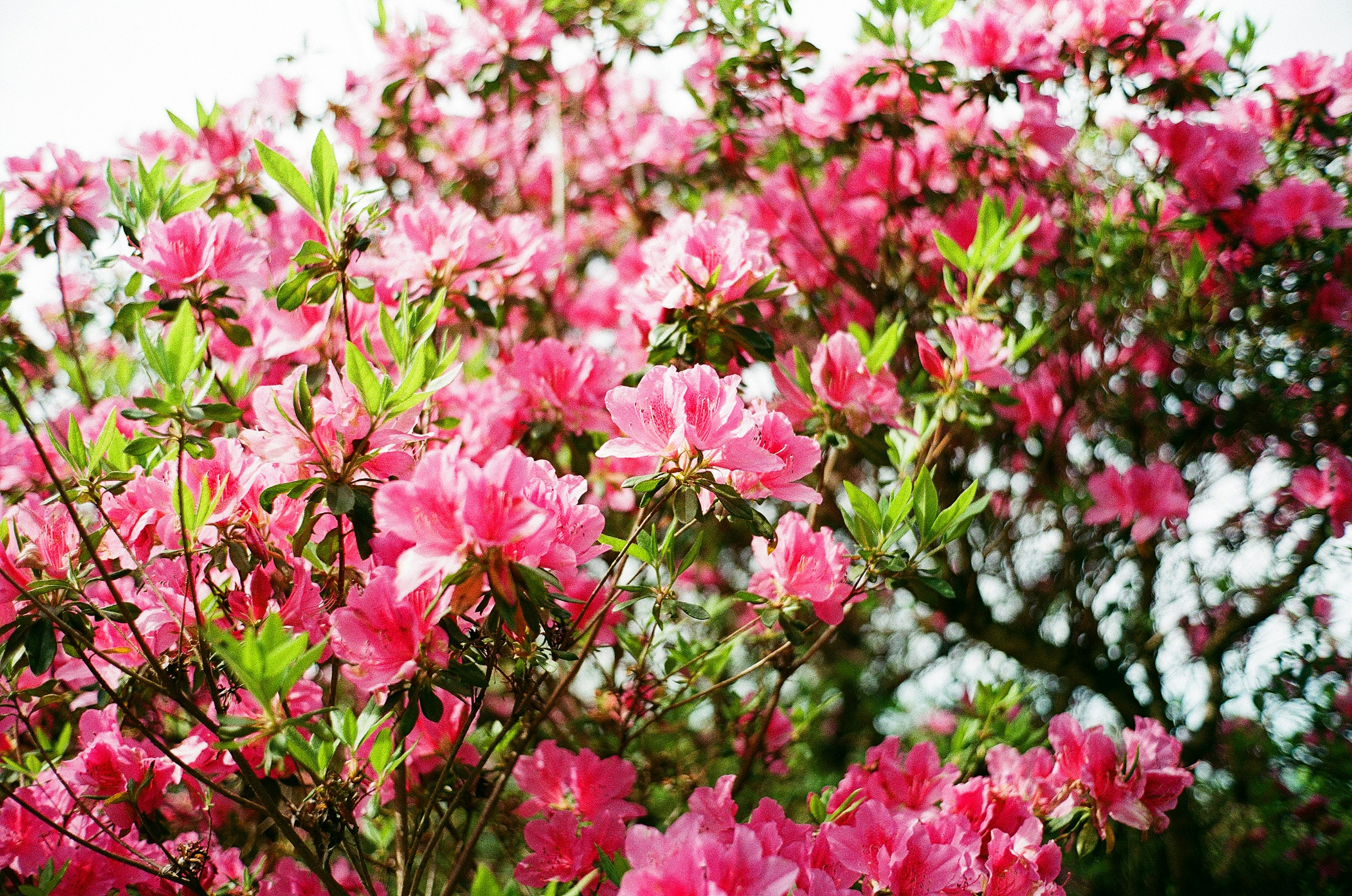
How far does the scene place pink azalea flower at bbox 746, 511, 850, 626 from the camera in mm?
1488

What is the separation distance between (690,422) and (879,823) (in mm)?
692

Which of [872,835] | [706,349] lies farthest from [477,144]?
[872,835]

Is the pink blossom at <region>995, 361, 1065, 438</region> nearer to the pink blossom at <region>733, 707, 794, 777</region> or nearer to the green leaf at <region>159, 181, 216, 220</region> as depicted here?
the pink blossom at <region>733, 707, 794, 777</region>

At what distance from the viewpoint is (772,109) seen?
2.57m

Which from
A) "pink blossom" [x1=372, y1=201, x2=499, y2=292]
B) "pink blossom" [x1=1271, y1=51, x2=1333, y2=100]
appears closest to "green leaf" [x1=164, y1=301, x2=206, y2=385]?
"pink blossom" [x1=372, y1=201, x2=499, y2=292]

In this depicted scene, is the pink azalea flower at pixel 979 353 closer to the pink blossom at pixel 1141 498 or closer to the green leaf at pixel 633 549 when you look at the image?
the green leaf at pixel 633 549

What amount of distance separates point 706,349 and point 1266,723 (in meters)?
2.91

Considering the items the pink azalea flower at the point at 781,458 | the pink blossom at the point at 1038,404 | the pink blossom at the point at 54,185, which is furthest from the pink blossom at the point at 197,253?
the pink blossom at the point at 1038,404

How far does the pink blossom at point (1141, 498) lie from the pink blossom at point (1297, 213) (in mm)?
751

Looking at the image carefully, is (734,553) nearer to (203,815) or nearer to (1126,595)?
(1126,595)

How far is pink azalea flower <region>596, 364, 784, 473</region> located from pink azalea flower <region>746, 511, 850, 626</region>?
363 mm

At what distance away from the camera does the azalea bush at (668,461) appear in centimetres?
118

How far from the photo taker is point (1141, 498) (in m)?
2.76

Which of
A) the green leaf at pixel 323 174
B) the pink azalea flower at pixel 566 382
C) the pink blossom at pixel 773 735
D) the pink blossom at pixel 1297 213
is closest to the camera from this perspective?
the green leaf at pixel 323 174
